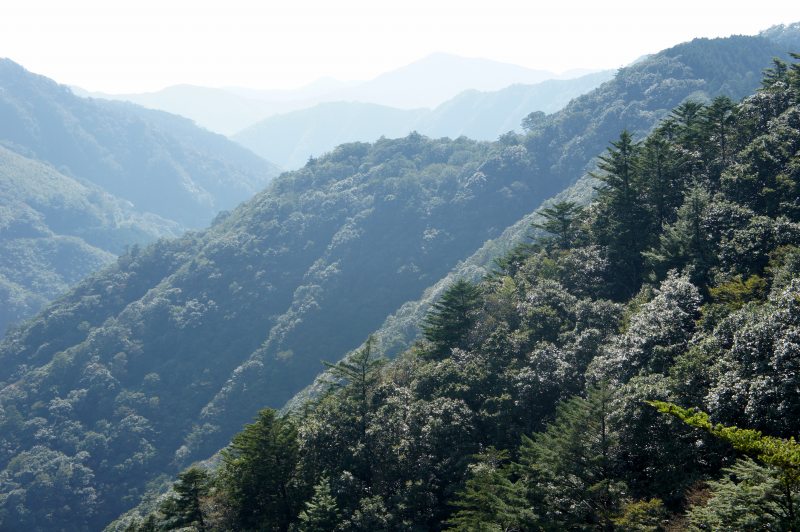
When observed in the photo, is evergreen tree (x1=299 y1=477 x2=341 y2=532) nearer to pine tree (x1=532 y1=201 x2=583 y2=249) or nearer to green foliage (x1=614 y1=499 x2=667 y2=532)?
green foliage (x1=614 y1=499 x2=667 y2=532)

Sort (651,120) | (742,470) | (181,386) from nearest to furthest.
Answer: (742,470) → (181,386) → (651,120)

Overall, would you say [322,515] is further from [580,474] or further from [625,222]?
[625,222]

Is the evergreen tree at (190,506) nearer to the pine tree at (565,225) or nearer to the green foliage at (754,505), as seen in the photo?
the green foliage at (754,505)

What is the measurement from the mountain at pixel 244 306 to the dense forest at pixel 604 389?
100896 mm

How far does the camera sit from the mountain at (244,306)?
132 metres

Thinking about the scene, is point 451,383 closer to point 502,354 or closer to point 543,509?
point 502,354

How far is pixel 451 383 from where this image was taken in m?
41.8

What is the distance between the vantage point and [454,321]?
158 feet

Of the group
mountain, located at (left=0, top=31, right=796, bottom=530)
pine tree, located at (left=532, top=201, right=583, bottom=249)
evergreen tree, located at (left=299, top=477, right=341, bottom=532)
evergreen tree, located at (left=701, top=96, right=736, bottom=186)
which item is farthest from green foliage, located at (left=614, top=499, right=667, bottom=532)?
mountain, located at (left=0, top=31, right=796, bottom=530)

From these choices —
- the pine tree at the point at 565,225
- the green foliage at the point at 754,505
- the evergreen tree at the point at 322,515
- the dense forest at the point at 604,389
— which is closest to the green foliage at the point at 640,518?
the dense forest at the point at 604,389

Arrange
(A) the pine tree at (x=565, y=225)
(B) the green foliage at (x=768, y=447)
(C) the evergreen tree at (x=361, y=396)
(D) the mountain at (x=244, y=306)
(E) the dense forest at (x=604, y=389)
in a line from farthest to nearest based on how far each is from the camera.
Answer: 1. (D) the mountain at (x=244, y=306)
2. (A) the pine tree at (x=565, y=225)
3. (C) the evergreen tree at (x=361, y=396)
4. (E) the dense forest at (x=604, y=389)
5. (B) the green foliage at (x=768, y=447)

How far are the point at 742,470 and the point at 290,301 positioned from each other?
523 feet

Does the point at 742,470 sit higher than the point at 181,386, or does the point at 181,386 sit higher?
the point at 742,470

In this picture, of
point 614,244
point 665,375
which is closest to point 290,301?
point 614,244
